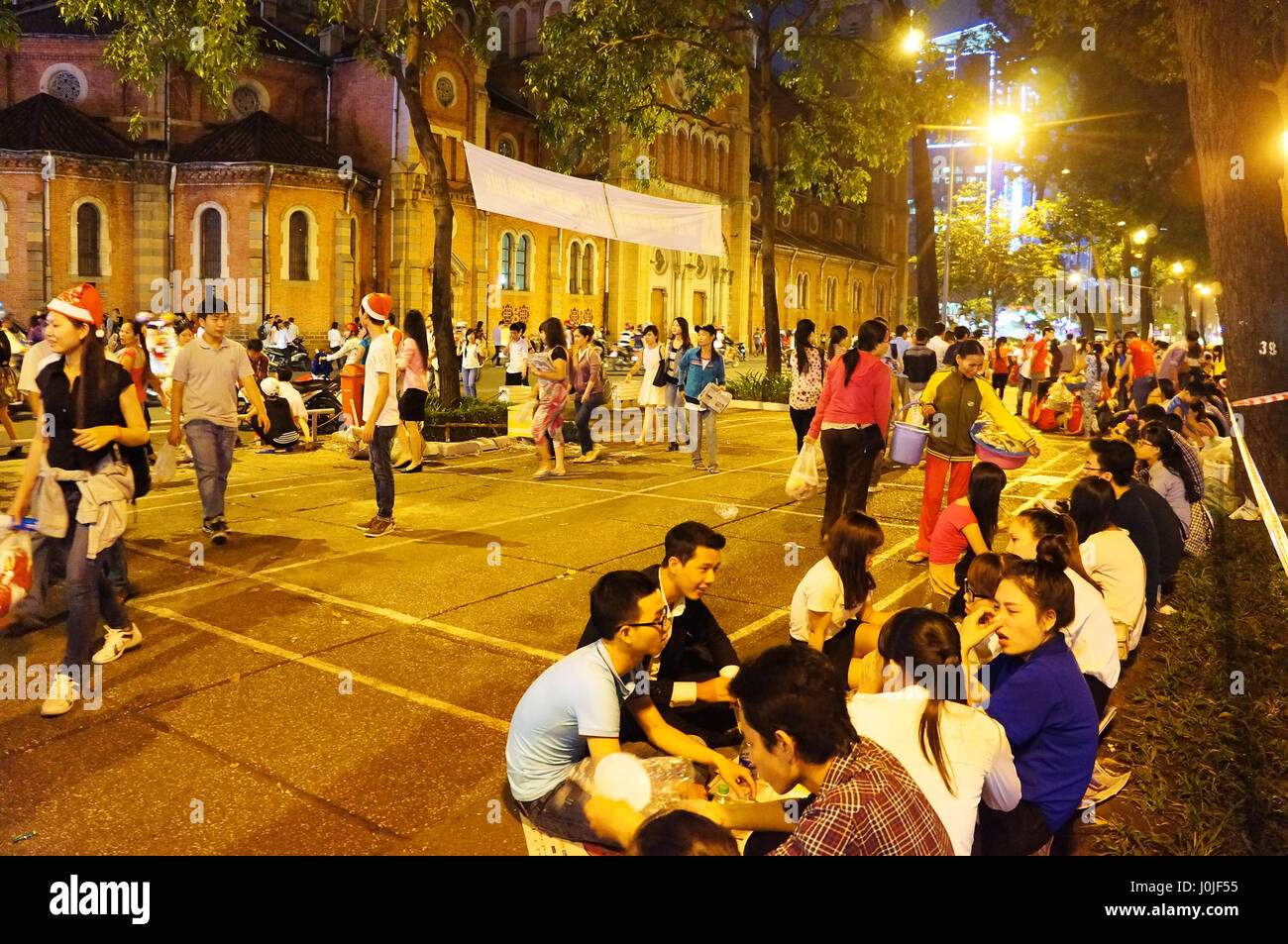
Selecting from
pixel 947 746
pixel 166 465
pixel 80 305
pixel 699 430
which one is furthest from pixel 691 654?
pixel 699 430

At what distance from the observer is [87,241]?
3356 centimetres

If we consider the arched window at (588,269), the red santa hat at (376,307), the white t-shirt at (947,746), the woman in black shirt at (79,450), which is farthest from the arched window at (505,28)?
the white t-shirt at (947,746)

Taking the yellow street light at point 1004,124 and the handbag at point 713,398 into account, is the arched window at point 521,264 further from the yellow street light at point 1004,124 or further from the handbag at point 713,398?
the handbag at point 713,398

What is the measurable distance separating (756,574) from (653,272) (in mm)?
41860

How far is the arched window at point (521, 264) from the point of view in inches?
1715

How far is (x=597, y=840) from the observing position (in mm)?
3734

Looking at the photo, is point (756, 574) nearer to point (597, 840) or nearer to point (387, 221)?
point (597, 840)

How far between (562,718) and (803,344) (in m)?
8.04

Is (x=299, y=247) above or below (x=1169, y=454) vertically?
above

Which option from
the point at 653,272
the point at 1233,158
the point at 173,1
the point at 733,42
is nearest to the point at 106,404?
the point at 1233,158

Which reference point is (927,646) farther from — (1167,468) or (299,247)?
(299,247)

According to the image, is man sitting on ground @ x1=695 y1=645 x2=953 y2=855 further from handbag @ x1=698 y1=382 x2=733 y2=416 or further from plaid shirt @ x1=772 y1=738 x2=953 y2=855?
handbag @ x1=698 y1=382 x2=733 y2=416

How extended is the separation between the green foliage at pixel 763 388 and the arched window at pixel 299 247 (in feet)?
59.9

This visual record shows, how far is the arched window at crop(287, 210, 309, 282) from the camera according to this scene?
35.1m
